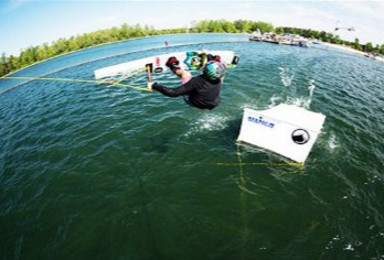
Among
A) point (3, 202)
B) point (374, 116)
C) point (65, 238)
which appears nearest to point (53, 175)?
point (3, 202)

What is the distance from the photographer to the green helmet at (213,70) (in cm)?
688

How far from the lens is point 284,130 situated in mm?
11617

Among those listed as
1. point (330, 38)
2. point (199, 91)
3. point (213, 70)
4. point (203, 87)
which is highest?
point (213, 70)

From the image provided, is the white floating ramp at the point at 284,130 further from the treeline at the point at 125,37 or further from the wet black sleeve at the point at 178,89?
the treeline at the point at 125,37

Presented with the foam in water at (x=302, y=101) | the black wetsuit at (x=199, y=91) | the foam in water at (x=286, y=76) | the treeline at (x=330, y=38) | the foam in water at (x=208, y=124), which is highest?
the black wetsuit at (x=199, y=91)

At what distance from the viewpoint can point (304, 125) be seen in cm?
1123

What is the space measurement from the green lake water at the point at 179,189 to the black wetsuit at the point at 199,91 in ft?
14.5

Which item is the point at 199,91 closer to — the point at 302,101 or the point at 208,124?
the point at 208,124

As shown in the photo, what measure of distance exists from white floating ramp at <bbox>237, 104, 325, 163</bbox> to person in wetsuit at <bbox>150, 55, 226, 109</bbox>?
516cm

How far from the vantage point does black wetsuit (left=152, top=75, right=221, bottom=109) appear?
23.2 feet

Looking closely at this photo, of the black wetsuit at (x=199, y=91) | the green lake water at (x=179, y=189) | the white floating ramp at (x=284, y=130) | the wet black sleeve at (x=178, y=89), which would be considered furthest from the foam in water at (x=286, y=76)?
the wet black sleeve at (x=178, y=89)

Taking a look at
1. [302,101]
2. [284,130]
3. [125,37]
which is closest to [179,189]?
[284,130]

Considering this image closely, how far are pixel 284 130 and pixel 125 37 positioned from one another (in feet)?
352

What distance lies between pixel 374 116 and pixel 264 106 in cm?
951
